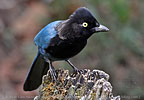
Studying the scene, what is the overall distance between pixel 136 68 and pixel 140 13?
108cm

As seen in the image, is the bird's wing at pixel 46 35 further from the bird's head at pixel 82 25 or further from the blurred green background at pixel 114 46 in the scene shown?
the blurred green background at pixel 114 46

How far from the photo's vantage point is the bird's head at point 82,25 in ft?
13.6

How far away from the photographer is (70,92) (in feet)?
11.3

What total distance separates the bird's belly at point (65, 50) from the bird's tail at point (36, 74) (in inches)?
17.3

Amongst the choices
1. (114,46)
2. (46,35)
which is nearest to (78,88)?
(46,35)

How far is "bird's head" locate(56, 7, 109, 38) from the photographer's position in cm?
415

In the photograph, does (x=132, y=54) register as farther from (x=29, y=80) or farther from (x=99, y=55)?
(x=29, y=80)

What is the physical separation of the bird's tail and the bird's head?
82cm

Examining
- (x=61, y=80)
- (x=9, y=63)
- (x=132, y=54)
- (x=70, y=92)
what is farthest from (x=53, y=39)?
(x=9, y=63)

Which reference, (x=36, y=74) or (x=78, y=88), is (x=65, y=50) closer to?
(x=36, y=74)

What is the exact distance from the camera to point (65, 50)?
4453 millimetres

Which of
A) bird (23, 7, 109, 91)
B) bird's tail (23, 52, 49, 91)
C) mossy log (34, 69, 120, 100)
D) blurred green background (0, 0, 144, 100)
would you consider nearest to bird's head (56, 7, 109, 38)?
bird (23, 7, 109, 91)

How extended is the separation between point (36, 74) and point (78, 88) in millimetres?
1598

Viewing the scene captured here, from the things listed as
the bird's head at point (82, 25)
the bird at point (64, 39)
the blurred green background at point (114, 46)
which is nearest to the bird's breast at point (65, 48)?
the bird at point (64, 39)
